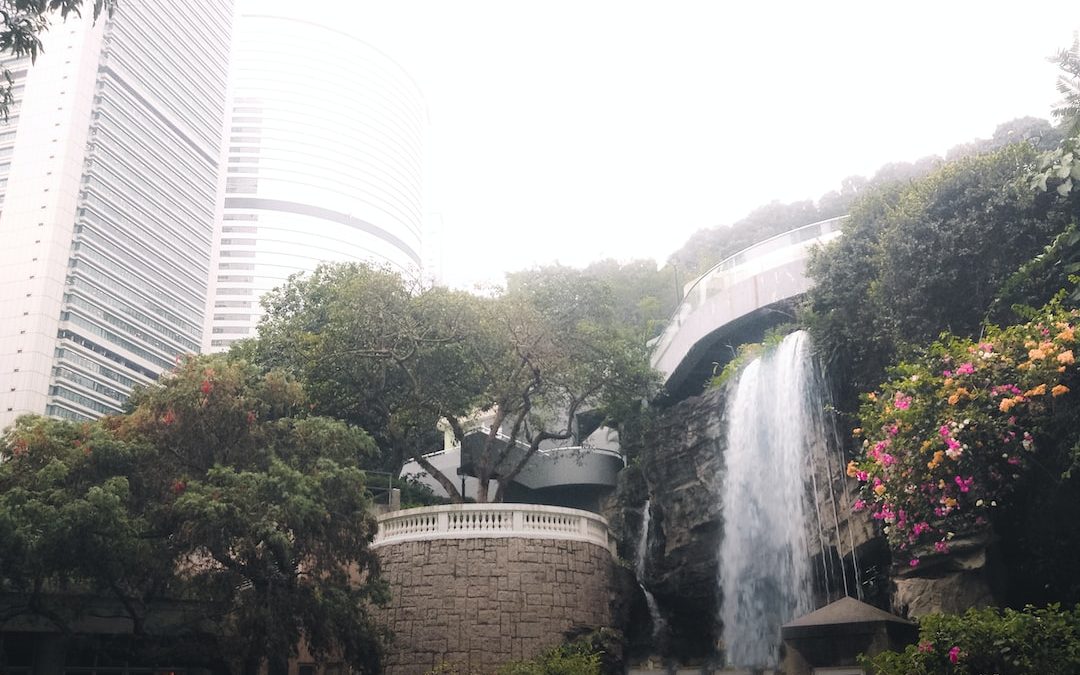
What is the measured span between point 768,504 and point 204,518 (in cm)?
1128

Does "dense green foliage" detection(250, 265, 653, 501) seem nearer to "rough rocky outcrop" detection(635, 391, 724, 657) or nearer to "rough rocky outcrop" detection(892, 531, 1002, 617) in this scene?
"rough rocky outcrop" detection(635, 391, 724, 657)

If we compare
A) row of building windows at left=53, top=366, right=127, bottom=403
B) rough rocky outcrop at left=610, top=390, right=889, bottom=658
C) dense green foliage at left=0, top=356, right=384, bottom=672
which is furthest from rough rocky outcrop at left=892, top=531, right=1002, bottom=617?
row of building windows at left=53, top=366, right=127, bottom=403

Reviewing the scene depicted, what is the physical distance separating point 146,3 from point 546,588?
5780 cm

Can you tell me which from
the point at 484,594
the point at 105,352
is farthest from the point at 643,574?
the point at 105,352

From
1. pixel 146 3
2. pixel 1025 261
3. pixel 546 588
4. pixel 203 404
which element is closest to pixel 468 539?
pixel 546 588

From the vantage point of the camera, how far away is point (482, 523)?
65.3 ft

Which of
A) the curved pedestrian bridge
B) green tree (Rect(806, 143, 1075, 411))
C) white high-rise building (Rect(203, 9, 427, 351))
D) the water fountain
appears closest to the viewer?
green tree (Rect(806, 143, 1075, 411))

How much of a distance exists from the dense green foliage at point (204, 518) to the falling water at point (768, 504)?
7836mm

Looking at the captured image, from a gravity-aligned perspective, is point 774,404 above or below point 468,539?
above

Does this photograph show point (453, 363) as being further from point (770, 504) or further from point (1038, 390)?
point (1038, 390)

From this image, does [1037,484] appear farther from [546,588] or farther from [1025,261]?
[546,588]

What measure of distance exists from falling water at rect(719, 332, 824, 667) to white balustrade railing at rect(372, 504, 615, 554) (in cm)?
332

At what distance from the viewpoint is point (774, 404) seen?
67.9 ft

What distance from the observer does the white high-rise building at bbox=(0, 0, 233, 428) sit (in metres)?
51.2
